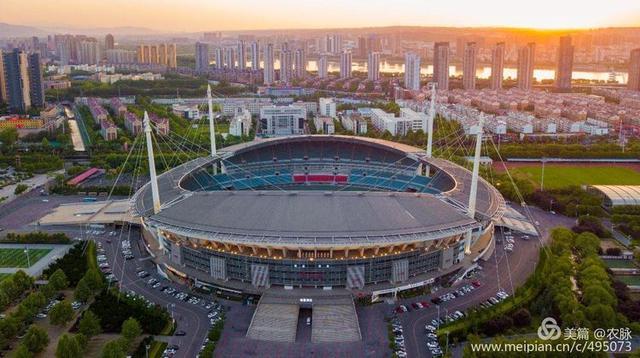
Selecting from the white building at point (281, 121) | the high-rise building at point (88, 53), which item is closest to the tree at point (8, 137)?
the white building at point (281, 121)

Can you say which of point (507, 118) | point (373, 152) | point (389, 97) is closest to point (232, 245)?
point (373, 152)

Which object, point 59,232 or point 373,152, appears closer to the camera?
point 59,232

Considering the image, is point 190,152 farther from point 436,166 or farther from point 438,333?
point 438,333

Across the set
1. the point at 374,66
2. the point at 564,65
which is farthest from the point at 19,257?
the point at 564,65

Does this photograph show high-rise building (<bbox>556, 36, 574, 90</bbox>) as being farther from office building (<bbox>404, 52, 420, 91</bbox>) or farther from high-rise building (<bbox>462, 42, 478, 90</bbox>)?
office building (<bbox>404, 52, 420, 91</bbox>)

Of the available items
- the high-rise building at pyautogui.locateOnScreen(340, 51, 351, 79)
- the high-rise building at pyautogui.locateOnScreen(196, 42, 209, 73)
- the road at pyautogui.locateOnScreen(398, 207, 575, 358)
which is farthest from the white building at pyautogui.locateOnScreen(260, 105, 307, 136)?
the high-rise building at pyautogui.locateOnScreen(196, 42, 209, 73)

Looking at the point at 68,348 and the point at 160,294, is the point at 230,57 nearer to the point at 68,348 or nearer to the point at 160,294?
the point at 160,294
